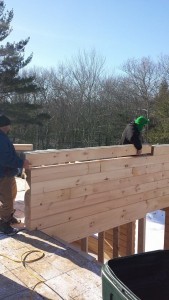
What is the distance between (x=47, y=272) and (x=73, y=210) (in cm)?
151

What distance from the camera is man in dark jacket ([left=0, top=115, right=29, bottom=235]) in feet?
12.4

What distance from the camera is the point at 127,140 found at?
5656 millimetres

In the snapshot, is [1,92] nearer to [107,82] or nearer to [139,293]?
[107,82]

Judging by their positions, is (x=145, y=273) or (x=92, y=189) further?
(x=92, y=189)

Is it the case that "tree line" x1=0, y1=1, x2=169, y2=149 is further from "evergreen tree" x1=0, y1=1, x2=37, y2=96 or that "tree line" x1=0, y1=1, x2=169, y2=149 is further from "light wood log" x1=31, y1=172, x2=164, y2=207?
"light wood log" x1=31, y1=172, x2=164, y2=207

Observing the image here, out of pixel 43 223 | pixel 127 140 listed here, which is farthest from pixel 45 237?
pixel 127 140

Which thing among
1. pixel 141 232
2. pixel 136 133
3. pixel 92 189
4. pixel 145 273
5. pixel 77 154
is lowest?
pixel 141 232

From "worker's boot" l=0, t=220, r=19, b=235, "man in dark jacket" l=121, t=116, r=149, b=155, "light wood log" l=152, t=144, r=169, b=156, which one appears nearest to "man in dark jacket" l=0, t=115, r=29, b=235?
"worker's boot" l=0, t=220, r=19, b=235

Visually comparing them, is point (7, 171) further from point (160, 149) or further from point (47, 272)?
point (160, 149)

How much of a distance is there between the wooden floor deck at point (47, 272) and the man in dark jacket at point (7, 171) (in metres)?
0.21

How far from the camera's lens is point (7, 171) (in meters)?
Answer: 3.98

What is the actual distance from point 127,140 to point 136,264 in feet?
11.7

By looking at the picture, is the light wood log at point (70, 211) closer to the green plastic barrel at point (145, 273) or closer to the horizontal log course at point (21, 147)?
the green plastic barrel at point (145, 273)

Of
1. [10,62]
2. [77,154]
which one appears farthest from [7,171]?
[10,62]
